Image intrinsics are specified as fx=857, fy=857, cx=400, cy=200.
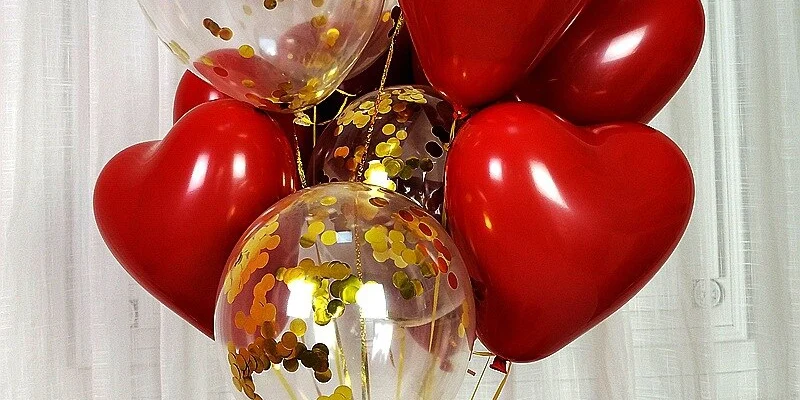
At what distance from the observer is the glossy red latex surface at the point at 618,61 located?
2.52ft

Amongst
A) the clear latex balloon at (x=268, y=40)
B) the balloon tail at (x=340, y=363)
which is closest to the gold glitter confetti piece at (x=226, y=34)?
the clear latex balloon at (x=268, y=40)

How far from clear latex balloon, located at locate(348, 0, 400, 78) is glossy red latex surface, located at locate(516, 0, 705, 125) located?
141 millimetres

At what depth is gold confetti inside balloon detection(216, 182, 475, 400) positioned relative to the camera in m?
0.62

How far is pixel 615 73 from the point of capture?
769 mm

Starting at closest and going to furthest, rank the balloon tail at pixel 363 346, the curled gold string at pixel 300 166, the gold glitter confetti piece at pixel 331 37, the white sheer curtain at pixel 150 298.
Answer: the balloon tail at pixel 363 346, the gold glitter confetti piece at pixel 331 37, the curled gold string at pixel 300 166, the white sheer curtain at pixel 150 298

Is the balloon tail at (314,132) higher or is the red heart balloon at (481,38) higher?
the red heart balloon at (481,38)

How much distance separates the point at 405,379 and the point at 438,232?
0.40 feet

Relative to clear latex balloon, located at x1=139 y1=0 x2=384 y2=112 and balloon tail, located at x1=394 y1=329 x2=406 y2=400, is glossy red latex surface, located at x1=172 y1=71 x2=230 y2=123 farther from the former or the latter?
balloon tail, located at x1=394 y1=329 x2=406 y2=400

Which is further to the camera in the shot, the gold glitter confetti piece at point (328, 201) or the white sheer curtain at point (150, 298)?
the white sheer curtain at point (150, 298)

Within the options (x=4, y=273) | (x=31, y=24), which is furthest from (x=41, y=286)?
(x=31, y=24)

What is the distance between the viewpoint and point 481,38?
27.9 inches

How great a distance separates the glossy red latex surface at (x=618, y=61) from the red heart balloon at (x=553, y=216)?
1.8 inches

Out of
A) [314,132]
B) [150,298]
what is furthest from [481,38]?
[150,298]

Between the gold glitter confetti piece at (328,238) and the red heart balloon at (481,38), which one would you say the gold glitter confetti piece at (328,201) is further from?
the red heart balloon at (481,38)
